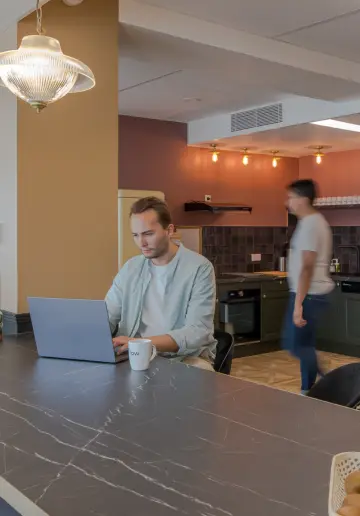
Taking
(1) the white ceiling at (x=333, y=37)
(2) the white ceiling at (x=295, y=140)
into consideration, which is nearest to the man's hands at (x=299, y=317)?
(1) the white ceiling at (x=333, y=37)

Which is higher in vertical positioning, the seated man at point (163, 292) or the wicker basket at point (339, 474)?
the seated man at point (163, 292)

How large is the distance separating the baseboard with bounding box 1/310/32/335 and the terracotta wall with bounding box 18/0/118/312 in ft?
0.20

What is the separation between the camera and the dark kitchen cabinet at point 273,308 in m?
6.47

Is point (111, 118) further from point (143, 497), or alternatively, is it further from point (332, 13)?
point (143, 497)

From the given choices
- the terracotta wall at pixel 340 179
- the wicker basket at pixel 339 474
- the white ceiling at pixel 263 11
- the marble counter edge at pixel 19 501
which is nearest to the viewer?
the wicker basket at pixel 339 474

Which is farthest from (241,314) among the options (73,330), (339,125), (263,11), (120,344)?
(73,330)

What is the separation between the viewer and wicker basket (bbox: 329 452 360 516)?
3.10 ft

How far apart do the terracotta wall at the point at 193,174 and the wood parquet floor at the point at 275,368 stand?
1.61 metres

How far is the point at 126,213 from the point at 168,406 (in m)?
3.78

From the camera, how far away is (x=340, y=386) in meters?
2.20

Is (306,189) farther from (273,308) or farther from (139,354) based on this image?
(273,308)

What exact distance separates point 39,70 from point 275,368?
4285 mm

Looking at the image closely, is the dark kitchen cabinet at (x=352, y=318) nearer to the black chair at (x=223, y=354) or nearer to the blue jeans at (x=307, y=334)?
the blue jeans at (x=307, y=334)

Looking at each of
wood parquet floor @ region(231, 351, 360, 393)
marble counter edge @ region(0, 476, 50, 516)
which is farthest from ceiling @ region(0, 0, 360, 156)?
wood parquet floor @ region(231, 351, 360, 393)
